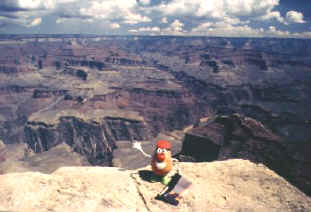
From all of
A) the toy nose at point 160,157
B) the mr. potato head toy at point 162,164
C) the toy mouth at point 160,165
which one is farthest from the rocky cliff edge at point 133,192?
the toy nose at point 160,157

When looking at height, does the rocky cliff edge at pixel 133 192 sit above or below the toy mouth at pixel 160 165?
below

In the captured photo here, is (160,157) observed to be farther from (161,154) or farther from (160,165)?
(160,165)

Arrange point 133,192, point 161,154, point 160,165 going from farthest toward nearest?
point 161,154 → point 160,165 → point 133,192

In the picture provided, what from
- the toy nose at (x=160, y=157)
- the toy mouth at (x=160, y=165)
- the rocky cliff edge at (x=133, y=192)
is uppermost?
the toy nose at (x=160, y=157)

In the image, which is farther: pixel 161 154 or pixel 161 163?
pixel 161 154

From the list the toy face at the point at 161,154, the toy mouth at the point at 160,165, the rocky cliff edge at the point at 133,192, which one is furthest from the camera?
the toy face at the point at 161,154

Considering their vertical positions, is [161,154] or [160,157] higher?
[161,154]

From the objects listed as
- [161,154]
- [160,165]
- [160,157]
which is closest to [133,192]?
[160,165]

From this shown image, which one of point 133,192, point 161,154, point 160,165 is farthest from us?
point 161,154

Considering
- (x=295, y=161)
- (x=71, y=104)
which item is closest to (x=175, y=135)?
(x=71, y=104)

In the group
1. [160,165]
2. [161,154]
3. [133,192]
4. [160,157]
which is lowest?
[133,192]

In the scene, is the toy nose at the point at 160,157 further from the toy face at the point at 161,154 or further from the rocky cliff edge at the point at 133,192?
the rocky cliff edge at the point at 133,192
